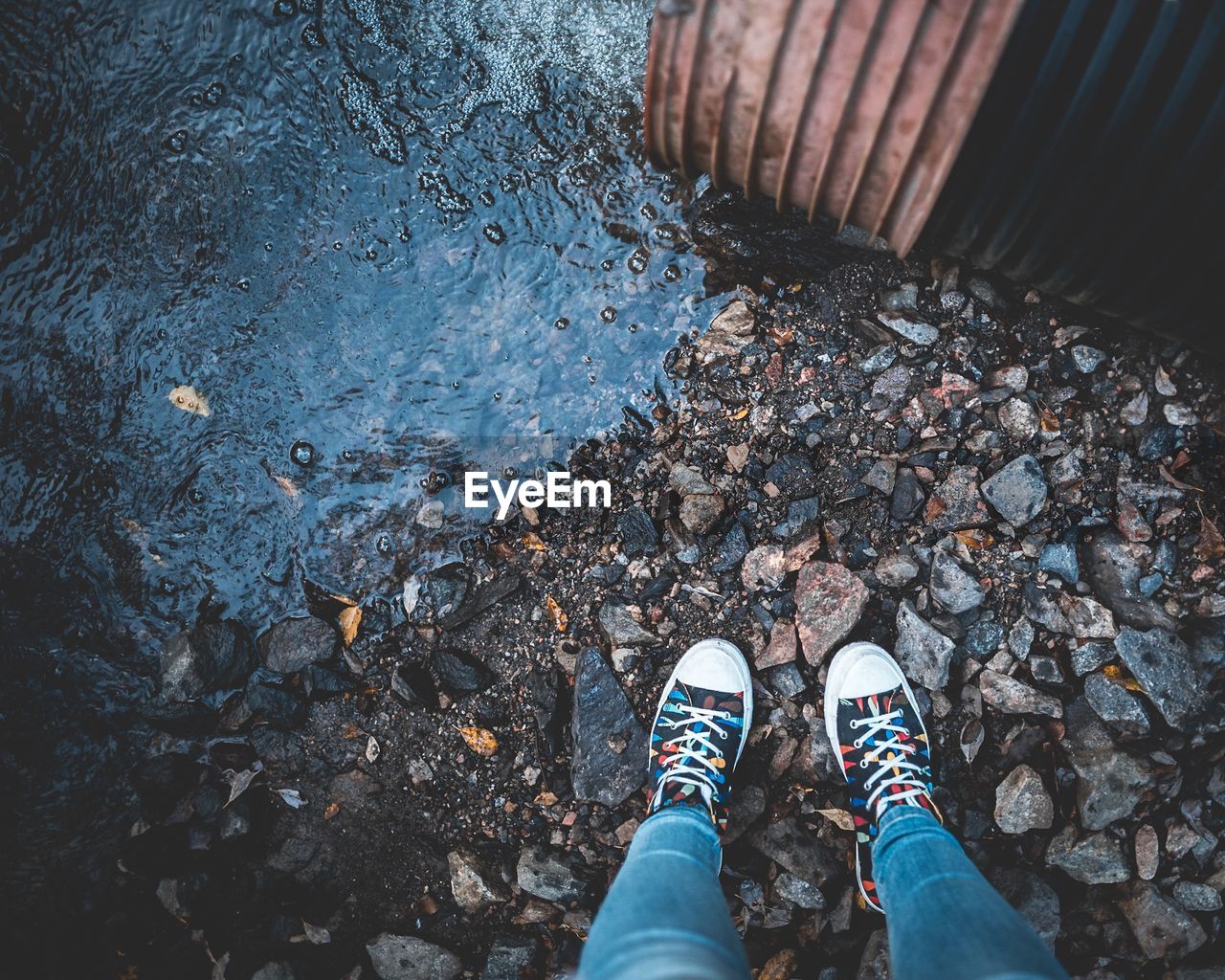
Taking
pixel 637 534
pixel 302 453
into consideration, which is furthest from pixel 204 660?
pixel 637 534

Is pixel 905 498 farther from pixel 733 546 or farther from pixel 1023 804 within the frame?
pixel 1023 804

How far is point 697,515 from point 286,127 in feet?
4.81

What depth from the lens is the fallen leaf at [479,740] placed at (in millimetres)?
1685

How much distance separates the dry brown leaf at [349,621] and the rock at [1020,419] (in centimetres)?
163

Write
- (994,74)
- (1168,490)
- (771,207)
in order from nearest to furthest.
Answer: (994,74), (1168,490), (771,207)

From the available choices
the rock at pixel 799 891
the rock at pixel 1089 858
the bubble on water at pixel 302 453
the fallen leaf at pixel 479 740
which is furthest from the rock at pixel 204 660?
the rock at pixel 1089 858

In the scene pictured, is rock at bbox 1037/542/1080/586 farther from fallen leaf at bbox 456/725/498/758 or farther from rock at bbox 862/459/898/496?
fallen leaf at bbox 456/725/498/758

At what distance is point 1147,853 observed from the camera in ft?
5.11

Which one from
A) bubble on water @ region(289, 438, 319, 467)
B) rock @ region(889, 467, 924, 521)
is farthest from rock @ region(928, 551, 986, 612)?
bubble on water @ region(289, 438, 319, 467)

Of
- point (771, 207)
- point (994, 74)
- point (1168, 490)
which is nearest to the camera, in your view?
point (994, 74)

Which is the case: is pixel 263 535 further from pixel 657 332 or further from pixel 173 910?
pixel 657 332

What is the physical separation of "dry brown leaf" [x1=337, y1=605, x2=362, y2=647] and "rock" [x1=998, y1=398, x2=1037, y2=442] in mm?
1626

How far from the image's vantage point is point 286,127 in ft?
5.99

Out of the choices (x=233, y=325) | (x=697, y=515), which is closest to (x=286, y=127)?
(x=233, y=325)
